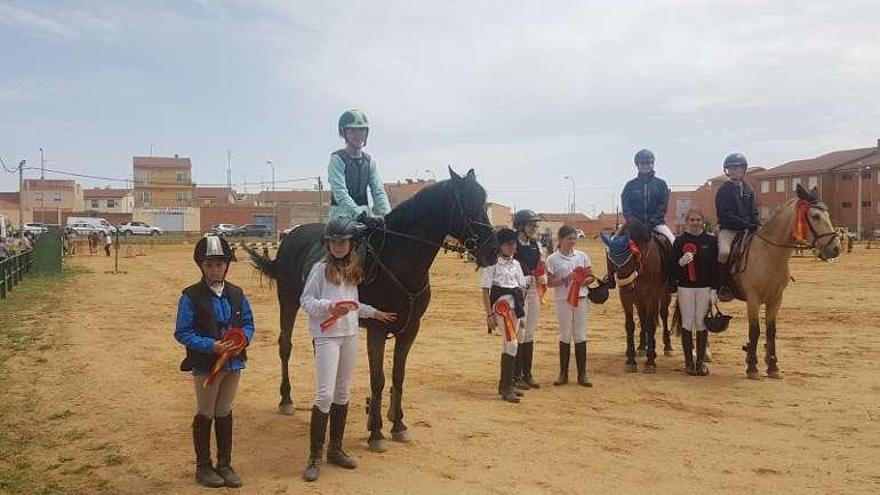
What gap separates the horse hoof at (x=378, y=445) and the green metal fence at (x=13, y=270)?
1475cm

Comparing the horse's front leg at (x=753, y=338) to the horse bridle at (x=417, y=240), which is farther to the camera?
the horse's front leg at (x=753, y=338)

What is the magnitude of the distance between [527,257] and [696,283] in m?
2.58

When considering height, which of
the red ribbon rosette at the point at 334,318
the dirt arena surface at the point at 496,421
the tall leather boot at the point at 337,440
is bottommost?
the dirt arena surface at the point at 496,421

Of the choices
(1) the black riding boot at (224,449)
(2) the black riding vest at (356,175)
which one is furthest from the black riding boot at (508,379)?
(1) the black riding boot at (224,449)

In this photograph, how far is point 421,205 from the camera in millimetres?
5836

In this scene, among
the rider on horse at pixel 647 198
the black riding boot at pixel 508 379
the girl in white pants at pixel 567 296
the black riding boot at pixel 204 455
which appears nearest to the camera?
the black riding boot at pixel 204 455

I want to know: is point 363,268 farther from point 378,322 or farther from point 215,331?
point 215,331

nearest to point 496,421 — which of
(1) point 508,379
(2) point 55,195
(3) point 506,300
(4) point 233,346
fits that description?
(1) point 508,379

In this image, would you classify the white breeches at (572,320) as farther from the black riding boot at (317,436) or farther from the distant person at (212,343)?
the distant person at (212,343)

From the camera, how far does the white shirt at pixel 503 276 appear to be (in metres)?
7.41

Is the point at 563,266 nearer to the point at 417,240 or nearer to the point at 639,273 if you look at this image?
the point at 639,273

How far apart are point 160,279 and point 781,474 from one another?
912 inches

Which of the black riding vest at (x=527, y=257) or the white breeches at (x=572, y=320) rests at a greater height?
Result: the black riding vest at (x=527, y=257)

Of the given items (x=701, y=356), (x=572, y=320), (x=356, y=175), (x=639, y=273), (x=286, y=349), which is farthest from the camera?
(x=639, y=273)
